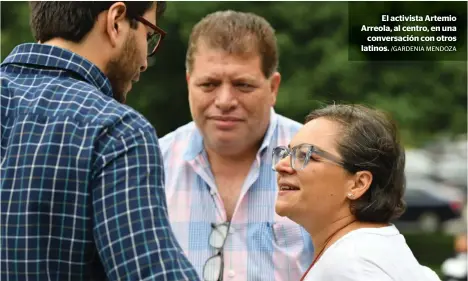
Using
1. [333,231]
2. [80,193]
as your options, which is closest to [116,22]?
[80,193]

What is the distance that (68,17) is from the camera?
7.21 ft

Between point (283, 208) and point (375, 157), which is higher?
point (375, 157)

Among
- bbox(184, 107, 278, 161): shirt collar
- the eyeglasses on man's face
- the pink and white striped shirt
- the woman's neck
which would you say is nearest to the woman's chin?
the woman's neck

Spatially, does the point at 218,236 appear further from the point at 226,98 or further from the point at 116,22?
the point at 116,22

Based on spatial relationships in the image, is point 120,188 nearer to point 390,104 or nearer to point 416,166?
point 390,104

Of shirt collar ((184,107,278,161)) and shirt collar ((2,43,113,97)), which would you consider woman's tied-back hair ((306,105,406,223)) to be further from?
shirt collar ((2,43,113,97))

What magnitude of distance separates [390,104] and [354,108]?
955cm

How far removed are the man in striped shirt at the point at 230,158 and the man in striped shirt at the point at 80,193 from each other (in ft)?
→ 5.15

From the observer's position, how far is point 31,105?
6.75 ft

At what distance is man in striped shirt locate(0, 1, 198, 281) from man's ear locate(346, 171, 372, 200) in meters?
1.00

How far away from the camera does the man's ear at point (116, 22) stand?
2219 millimetres

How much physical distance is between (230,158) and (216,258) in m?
0.54

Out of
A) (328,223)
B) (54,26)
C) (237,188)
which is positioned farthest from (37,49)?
(237,188)

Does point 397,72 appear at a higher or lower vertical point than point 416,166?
higher
